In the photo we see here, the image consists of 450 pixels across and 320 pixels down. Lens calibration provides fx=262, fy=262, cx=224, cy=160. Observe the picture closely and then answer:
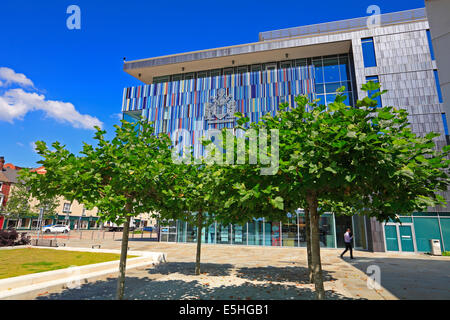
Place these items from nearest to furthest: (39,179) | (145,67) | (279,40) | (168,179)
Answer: (39,179), (168,179), (279,40), (145,67)

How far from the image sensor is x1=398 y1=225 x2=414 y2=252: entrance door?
888 inches

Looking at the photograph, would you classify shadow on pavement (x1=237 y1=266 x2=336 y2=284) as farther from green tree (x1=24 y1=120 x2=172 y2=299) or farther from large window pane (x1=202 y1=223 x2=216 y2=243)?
large window pane (x1=202 y1=223 x2=216 y2=243)

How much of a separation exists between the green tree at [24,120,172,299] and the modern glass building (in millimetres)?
17649

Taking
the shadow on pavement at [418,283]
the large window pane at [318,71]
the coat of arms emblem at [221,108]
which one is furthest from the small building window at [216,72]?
the shadow on pavement at [418,283]

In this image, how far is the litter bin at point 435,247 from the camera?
21225 millimetres

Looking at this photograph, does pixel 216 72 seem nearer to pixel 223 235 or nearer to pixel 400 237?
pixel 223 235

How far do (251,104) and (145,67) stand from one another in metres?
16.7

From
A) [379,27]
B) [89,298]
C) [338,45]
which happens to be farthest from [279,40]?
[89,298]

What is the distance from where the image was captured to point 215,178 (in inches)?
220

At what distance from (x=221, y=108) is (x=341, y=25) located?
18.3 m

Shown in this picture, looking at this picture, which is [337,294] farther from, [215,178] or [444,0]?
[444,0]

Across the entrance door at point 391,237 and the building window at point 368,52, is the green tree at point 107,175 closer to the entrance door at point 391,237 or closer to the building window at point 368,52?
the entrance door at point 391,237

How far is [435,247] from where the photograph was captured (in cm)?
2136

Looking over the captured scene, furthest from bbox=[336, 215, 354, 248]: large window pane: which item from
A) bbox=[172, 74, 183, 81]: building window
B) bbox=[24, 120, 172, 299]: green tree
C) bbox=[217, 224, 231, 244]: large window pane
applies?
bbox=[172, 74, 183, 81]: building window
